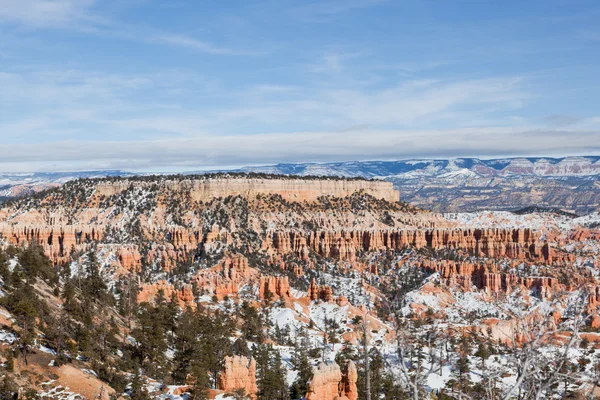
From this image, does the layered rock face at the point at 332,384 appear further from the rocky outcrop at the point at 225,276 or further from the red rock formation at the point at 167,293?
the rocky outcrop at the point at 225,276

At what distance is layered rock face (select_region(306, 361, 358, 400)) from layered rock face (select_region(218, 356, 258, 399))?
5957mm

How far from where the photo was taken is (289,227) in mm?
165375

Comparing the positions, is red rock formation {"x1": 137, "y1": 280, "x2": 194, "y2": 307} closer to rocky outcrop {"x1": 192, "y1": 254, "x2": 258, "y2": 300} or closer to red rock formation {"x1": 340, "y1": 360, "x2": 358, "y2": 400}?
rocky outcrop {"x1": 192, "y1": 254, "x2": 258, "y2": 300}

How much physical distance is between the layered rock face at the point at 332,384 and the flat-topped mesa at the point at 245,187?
398 feet

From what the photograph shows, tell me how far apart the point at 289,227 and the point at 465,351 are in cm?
8880

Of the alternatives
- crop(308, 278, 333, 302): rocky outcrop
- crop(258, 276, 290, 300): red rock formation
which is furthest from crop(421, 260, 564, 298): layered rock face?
crop(258, 276, 290, 300): red rock formation

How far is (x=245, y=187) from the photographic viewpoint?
17600 centimetres

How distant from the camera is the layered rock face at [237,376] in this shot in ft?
177

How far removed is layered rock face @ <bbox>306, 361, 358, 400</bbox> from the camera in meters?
52.9

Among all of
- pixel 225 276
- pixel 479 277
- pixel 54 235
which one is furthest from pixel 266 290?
pixel 54 235

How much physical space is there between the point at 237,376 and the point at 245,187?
124 m

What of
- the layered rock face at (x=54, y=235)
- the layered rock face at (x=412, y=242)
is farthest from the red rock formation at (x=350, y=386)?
the layered rock face at (x=54, y=235)

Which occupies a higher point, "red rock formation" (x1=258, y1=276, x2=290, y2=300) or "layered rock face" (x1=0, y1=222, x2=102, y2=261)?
"layered rock face" (x1=0, y1=222, x2=102, y2=261)

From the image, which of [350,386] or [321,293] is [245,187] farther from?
[350,386]
